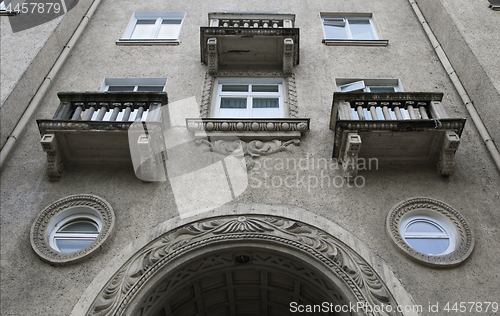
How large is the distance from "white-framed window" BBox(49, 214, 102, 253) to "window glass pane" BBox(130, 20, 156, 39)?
7.02 meters

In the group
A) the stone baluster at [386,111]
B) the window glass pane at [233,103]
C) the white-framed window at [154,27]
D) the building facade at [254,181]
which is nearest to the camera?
the building facade at [254,181]

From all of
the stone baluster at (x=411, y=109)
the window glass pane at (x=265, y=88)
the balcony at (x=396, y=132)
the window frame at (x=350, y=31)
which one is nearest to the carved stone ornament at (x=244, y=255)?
the balcony at (x=396, y=132)

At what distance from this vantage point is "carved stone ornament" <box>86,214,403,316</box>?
6.62m

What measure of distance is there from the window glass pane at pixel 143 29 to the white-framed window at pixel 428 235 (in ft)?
30.3

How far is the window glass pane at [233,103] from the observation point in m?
10.8

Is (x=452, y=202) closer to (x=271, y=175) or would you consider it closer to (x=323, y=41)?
(x=271, y=175)

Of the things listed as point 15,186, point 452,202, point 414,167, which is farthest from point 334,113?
point 15,186

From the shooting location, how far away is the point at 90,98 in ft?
30.2

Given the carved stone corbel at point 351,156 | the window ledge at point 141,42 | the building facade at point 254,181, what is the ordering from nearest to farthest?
the building facade at point 254,181, the carved stone corbel at point 351,156, the window ledge at point 141,42

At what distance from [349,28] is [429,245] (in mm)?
8136

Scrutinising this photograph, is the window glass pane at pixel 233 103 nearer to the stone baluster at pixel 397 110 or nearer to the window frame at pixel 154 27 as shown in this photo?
the window frame at pixel 154 27

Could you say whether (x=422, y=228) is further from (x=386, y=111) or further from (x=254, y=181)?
(x=254, y=181)

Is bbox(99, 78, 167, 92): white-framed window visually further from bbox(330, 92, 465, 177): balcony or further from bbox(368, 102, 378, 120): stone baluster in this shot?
bbox(368, 102, 378, 120): stone baluster

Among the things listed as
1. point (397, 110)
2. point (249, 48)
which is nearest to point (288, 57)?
point (249, 48)
